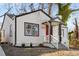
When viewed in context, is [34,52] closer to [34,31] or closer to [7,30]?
[34,31]

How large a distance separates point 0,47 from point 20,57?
319mm

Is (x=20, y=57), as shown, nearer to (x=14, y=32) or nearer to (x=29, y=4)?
(x=14, y=32)

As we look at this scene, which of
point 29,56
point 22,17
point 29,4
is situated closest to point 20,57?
point 29,56

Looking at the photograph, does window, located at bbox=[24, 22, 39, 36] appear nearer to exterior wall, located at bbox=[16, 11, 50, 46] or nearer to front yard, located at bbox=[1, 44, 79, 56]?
exterior wall, located at bbox=[16, 11, 50, 46]

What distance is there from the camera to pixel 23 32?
3197 mm

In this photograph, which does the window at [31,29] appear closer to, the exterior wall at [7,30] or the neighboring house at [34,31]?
the neighboring house at [34,31]

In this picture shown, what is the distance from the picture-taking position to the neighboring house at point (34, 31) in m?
3.18

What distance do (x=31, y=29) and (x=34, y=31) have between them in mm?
53

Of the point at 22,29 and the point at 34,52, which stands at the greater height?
the point at 22,29

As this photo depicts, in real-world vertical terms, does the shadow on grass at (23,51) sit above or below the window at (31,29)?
below

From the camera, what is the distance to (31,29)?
3221 millimetres

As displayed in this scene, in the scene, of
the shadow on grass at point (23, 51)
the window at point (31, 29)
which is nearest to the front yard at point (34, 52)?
the shadow on grass at point (23, 51)

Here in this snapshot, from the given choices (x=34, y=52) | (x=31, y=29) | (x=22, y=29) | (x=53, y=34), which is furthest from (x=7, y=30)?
(x=53, y=34)

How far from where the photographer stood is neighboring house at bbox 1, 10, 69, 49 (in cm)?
318
